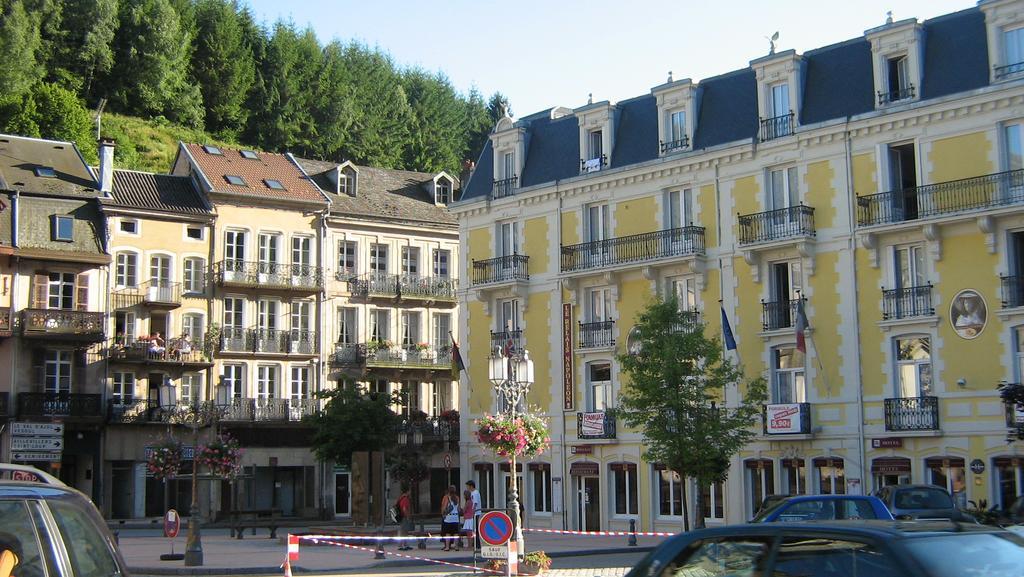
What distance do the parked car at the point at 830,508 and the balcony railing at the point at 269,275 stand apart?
32.9m

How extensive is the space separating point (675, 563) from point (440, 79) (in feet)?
317

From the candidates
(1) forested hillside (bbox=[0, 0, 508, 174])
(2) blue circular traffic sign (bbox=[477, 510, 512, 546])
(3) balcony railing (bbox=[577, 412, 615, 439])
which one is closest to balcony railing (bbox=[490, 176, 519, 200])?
(3) balcony railing (bbox=[577, 412, 615, 439])

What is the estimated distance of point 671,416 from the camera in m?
34.4

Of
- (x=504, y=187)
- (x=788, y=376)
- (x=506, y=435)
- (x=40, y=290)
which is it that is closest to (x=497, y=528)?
(x=506, y=435)

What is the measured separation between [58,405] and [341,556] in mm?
21690

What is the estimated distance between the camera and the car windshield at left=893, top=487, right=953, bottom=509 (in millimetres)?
25891

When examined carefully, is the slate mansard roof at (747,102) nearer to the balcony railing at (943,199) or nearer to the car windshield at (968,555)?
the balcony railing at (943,199)

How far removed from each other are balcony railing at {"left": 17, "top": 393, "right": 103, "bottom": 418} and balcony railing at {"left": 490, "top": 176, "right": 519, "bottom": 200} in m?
17.5

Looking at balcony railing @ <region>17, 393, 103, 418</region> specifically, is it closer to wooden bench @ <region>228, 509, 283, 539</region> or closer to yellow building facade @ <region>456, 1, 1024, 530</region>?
wooden bench @ <region>228, 509, 283, 539</region>

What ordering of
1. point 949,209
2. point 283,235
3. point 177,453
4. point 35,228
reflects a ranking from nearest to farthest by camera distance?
point 949,209 → point 177,453 → point 35,228 → point 283,235

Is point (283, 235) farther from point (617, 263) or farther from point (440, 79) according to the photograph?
point (440, 79)

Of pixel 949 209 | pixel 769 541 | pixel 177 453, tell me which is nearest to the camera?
pixel 769 541

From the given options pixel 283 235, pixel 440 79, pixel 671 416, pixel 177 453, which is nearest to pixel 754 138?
pixel 671 416

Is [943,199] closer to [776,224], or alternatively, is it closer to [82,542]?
[776,224]
